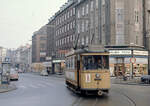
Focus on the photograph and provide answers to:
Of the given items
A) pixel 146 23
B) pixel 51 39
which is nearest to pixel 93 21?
pixel 146 23

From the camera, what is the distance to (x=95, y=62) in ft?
52.3

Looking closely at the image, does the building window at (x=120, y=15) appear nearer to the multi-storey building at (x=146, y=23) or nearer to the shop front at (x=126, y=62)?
the shop front at (x=126, y=62)

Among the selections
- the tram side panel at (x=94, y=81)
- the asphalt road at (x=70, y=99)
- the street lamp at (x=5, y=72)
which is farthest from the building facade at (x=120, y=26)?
the tram side panel at (x=94, y=81)

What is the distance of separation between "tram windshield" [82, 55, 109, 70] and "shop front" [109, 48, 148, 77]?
2596 cm

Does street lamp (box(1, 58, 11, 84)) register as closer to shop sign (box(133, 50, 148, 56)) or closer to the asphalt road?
the asphalt road

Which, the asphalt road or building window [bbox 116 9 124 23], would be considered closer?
the asphalt road

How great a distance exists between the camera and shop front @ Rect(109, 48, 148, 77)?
41.7 metres

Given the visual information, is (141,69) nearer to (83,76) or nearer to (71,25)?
(71,25)

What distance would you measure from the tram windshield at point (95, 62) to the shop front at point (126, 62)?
26.0m

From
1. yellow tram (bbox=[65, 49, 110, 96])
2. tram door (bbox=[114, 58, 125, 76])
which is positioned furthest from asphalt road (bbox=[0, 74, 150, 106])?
tram door (bbox=[114, 58, 125, 76])

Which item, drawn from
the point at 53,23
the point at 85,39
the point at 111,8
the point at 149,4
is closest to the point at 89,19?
the point at 85,39

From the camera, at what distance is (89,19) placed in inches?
1921

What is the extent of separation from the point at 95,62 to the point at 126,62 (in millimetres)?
27321

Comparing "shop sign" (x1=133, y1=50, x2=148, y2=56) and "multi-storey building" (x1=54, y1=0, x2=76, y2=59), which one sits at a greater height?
"multi-storey building" (x1=54, y1=0, x2=76, y2=59)
